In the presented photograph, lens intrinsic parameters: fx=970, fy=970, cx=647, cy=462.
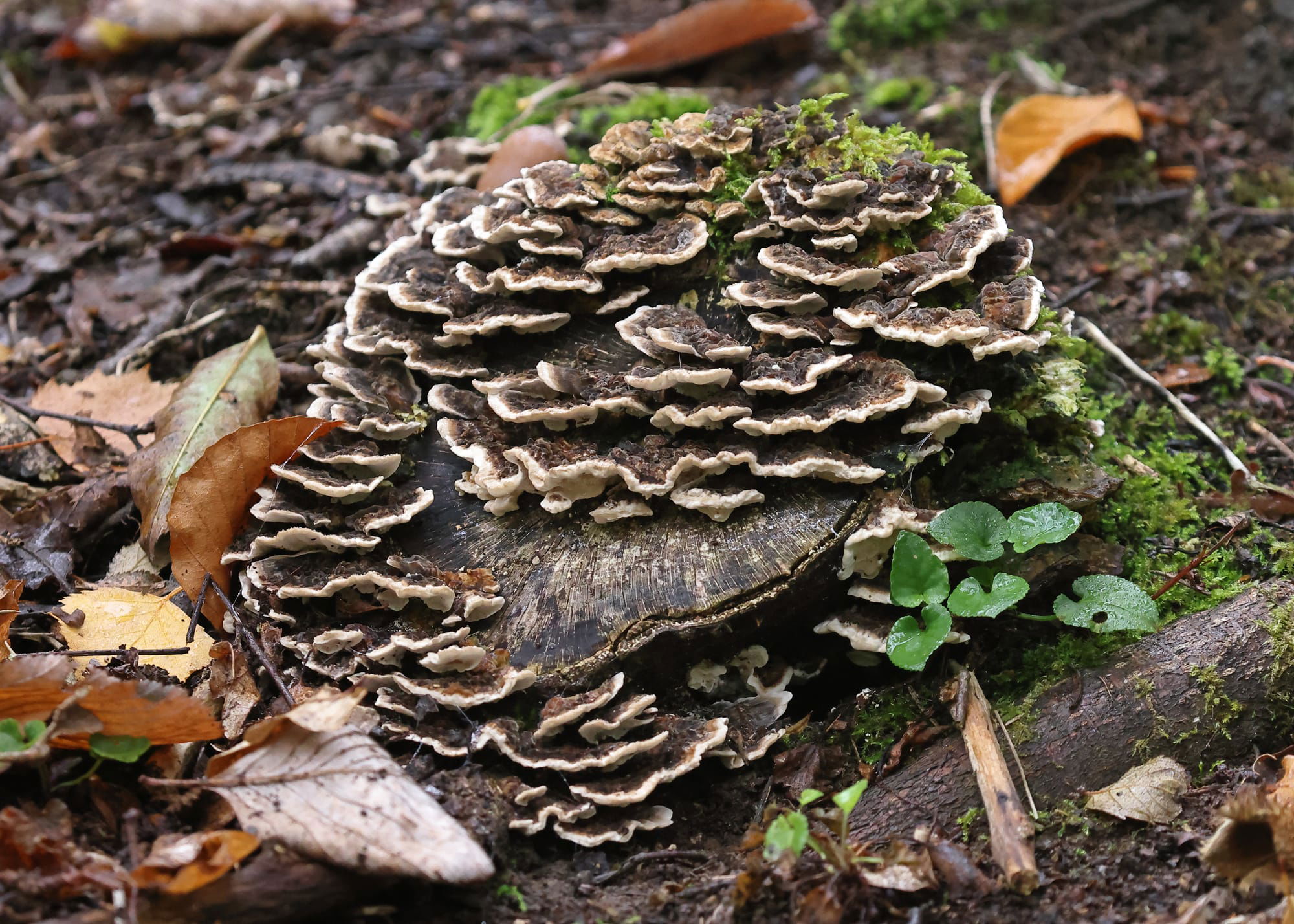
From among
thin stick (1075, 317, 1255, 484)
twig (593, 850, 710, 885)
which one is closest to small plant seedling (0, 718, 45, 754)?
twig (593, 850, 710, 885)

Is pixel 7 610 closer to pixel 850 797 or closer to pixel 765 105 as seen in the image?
pixel 850 797

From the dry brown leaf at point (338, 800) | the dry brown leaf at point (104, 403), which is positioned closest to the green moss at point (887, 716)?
the dry brown leaf at point (338, 800)

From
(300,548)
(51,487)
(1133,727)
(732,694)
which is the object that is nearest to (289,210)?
(51,487)

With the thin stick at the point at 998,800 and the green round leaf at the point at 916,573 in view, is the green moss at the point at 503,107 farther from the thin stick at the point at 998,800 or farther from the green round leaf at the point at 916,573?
the thin stick at the point at 998,800

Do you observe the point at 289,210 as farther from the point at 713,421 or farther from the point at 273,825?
the point at 273,825

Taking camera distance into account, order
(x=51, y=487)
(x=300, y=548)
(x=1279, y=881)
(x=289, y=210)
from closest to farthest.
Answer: (x=1279, y=881), (x=300, y=548), (x=51, y=487), (x=289, y=210)
